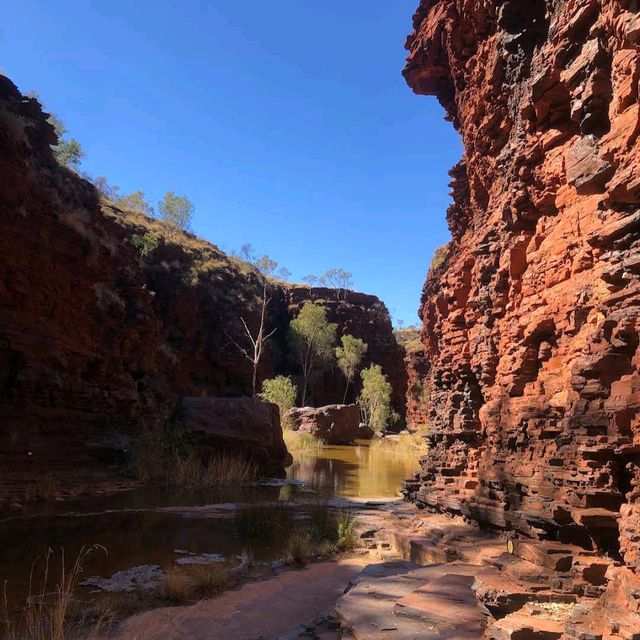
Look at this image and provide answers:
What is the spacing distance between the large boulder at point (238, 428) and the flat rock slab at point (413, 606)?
11.1 m

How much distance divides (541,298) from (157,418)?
11650mm

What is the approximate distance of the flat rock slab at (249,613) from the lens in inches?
191

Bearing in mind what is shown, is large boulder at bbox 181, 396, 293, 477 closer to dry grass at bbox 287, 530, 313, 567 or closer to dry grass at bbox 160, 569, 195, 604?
dry grass at bbox 287, 530, 313, 567

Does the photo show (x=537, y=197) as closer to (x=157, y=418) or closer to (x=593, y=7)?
(x=593, y=7)

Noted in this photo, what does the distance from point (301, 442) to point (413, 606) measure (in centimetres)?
2694

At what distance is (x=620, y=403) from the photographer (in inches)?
193

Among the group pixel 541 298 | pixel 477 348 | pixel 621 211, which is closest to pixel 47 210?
pixel 477 348

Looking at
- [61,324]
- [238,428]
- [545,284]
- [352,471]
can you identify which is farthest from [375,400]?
[545,284]

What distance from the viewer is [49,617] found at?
4750 millimetres

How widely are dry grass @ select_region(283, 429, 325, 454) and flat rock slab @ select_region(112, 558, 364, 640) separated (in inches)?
884

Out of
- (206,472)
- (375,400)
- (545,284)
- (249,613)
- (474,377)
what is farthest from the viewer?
(375,400)

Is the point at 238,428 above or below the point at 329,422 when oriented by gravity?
below

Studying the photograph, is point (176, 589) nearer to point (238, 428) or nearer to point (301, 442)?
point (238, 428)

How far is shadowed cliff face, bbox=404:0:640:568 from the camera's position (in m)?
5.21
